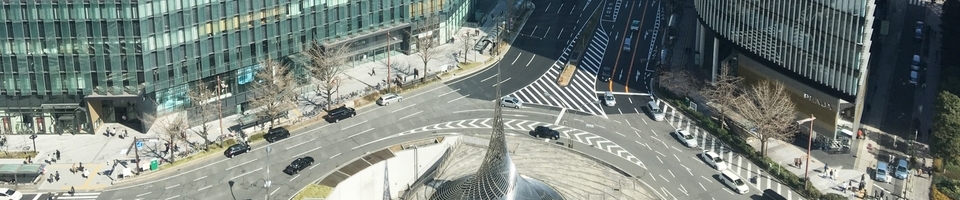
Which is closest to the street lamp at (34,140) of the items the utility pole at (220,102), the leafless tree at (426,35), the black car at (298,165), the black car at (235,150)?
the utility pole at (220,102)

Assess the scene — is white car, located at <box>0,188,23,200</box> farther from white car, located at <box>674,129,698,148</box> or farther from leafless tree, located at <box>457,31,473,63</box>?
white car, located at <box>674,129,698,148</box>

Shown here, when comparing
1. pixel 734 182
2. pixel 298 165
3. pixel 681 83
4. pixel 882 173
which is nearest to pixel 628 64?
pixel 681 83

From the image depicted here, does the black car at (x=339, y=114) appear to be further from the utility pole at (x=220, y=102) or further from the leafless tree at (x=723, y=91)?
the leafless tree at (x=723, y=91)

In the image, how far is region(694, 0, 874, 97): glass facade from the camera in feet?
484

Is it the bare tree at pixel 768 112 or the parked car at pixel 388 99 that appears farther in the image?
the parked car at pixel 388 99

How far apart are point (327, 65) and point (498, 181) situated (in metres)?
38.1

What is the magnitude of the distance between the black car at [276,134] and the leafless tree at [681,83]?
52.9 meters

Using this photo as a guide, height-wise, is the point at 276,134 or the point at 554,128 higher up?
the point at 276,134

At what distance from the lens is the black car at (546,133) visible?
15662 cm

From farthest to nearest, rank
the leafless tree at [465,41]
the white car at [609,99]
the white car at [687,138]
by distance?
the leafless tree at [465,41] → the white car at [609,99] → the white car at [687,138]

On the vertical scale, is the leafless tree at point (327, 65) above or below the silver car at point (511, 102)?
above

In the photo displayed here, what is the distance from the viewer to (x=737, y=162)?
150 metres

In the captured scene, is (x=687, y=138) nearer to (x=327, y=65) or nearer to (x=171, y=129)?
(x=327, y=65)

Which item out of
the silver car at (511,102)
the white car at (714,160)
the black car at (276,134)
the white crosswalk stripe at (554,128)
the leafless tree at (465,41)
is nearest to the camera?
the white car at (714,160)
